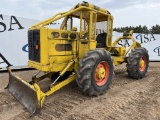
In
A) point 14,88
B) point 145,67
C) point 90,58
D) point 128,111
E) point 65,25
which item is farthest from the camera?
point 145,67

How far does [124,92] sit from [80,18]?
8.00 feet

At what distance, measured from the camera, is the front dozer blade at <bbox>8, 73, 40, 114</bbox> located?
444 cm

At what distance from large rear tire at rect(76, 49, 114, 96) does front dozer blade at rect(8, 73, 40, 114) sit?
1.23 meters

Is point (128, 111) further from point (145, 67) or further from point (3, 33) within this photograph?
point (3, 33)

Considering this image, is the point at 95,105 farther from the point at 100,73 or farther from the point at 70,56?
the point at 70,56

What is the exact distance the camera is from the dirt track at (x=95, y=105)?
172 inches

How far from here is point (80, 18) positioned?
5.75 metres

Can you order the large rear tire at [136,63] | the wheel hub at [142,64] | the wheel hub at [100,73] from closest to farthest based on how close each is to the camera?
the wheel hub at [100,73]
the large rear tire at [136,63]
the wheel hub at [142,64]

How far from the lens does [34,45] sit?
5.40m

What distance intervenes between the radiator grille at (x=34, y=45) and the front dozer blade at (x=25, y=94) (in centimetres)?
71

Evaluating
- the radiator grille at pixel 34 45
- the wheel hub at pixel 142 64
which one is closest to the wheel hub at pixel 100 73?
the radiator grille at pixel 34 45

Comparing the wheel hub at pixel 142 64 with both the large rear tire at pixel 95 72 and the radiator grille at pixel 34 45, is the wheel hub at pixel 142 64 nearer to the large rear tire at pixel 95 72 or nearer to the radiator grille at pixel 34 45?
the large rear tire at pixel 95 72

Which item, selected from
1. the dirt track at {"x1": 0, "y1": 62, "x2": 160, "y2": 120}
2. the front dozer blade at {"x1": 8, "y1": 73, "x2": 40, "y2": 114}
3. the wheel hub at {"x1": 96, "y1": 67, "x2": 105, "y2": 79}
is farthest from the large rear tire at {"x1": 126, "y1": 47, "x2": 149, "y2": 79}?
the front dozer blade at {"x1": 8, "y1": 73, "x2": 40, "y2": 114}

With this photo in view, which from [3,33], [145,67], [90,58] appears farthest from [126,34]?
[3,33]
